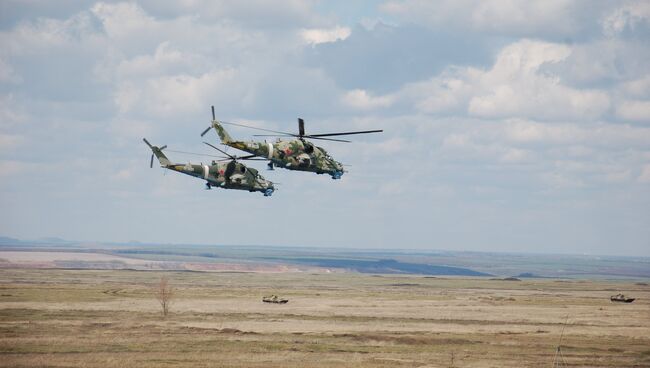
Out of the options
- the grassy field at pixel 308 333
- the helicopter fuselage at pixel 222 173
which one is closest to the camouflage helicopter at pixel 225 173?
the helicopter fuselage at pixel 222 173

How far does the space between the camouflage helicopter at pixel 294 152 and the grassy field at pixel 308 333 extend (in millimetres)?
15980

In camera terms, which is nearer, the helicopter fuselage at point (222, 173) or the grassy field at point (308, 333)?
→ the grassy field at point (308, 333)

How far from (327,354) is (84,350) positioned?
20.5m

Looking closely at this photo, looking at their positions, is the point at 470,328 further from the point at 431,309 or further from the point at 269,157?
the point at 269,157

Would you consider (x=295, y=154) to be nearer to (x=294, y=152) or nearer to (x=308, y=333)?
(x=294, y=152)

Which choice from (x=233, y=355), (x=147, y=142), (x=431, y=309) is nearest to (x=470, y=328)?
(x=431, y=309)

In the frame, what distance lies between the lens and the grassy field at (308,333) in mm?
71625

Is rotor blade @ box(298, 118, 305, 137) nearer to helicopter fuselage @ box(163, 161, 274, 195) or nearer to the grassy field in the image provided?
helicopter fuselage @ box(163, 161, 274, 195)

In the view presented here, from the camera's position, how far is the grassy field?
71625mm

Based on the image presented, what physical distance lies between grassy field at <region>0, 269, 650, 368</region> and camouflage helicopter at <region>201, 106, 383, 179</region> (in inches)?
629

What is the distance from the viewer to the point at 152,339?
269 ft

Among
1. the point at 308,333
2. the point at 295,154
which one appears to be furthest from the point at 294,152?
the point at 308,333

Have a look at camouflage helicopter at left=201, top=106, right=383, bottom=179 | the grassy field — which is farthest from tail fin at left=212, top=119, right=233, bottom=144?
the grassy field

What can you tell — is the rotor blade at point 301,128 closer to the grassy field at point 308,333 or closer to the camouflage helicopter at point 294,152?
the camouflage helicopter at point 294,152
